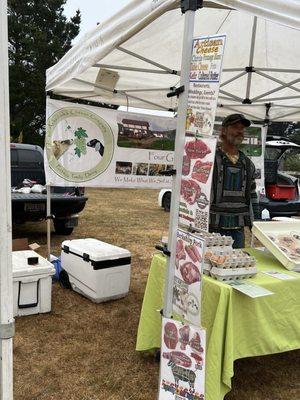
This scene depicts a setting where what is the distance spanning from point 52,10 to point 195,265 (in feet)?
85.1

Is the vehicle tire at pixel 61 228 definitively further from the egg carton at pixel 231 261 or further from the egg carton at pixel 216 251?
the egg carton at pixel 231 261

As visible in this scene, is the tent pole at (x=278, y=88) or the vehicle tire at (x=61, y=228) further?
the vehicle tire at (x=61, y=228)

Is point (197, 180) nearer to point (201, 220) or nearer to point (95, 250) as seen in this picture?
point (201, 220)

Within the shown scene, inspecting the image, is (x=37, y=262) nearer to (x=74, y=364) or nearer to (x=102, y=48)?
(x=74, y=364)

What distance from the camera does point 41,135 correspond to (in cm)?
2306

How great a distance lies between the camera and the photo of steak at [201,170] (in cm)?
213

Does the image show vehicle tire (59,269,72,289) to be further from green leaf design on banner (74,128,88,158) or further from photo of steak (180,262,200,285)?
photo of steak (180,262,200,285)

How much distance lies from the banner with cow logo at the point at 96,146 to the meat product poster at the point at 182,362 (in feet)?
8.91

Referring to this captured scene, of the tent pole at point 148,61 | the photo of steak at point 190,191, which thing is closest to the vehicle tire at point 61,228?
the tent pole at point 148,61

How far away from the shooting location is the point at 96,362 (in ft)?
10.6

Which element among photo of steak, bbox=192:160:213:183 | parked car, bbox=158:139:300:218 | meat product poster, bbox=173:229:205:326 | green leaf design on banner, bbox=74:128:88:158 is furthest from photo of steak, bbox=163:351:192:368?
parked car, bbox=158:139:300:218

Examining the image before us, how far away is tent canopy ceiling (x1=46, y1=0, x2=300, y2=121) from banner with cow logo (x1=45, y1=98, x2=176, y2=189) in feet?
1.07

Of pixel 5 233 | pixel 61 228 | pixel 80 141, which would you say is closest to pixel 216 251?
pixel 5 233

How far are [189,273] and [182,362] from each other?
1.71 feet
